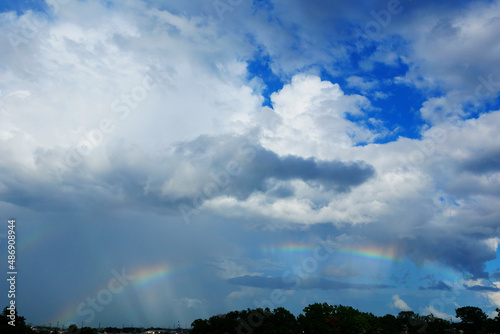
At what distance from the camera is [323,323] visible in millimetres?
107688

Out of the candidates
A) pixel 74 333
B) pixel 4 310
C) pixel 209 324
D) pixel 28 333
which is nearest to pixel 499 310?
pixel 209 324

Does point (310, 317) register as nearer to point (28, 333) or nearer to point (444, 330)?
point (444, 330)

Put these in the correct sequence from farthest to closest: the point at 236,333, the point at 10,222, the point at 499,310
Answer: the point at 499,310 < the point at 236,333 < the point at 10,222

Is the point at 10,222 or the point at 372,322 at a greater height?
the point at 10,222

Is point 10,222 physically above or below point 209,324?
→ above

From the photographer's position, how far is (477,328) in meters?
135

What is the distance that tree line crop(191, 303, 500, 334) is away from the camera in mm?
104375

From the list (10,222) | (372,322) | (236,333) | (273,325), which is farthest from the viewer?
(372,322)

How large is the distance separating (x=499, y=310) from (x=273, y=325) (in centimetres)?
8995

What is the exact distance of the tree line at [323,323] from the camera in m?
104

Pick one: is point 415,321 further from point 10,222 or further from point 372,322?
point 10,222

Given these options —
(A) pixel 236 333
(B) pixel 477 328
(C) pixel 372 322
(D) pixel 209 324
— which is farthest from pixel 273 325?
(B) pixel 477 328

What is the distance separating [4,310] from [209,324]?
55.3 meters

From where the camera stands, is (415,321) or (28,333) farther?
(415,321)
